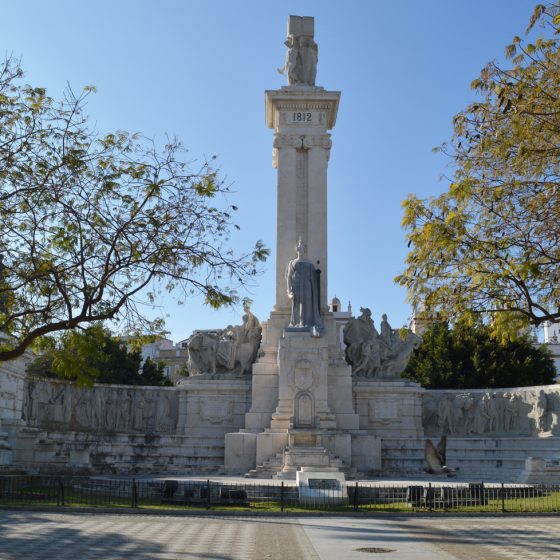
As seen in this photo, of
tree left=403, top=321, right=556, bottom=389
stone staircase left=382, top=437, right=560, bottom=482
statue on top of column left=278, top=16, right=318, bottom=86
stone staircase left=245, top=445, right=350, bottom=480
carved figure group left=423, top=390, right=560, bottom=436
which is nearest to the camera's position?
stone staircase left=245, top=445, right=350, bottom=480

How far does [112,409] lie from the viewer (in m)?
28.8

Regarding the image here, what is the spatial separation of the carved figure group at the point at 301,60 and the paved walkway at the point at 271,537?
68.1 feet

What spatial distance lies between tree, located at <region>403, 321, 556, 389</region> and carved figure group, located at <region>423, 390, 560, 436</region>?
12.6 m

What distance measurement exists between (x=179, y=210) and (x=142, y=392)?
55.8 feet

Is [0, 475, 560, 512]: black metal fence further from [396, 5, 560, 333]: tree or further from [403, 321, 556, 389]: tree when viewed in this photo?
[403, 321, 556, 389]: tree

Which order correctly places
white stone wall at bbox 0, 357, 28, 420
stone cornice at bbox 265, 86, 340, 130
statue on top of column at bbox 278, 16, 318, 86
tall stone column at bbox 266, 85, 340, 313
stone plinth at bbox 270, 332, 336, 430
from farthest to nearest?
statue on top of column at bbox 278, 16, 318, 86
stone cornice at bbox 265, 86, 340, 130
tall stone column at bbox 266, 85, 340, 313
stone plinth at bbox 270, 332, 336, 430
white stone wall at bbox 0, 357, 28, 420

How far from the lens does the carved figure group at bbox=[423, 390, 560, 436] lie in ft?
89.4

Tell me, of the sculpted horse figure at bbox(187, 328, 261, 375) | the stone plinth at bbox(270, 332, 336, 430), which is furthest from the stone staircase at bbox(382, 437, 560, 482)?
the sculpted horse figure at bbox(187, 328, 261, 375)

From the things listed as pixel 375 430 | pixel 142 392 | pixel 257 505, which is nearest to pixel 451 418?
pixel 375 430

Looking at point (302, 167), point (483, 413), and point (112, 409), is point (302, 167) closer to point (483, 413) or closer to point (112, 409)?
point (483, 413)

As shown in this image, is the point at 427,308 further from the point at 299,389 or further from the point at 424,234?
the point at 299,389

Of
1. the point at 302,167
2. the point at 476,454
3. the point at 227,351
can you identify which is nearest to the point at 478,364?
the point at 476,454

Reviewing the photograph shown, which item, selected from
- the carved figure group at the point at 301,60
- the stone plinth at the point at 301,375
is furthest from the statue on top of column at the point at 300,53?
the stone plinth at the point at 301,375

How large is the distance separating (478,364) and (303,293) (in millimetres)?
19445
